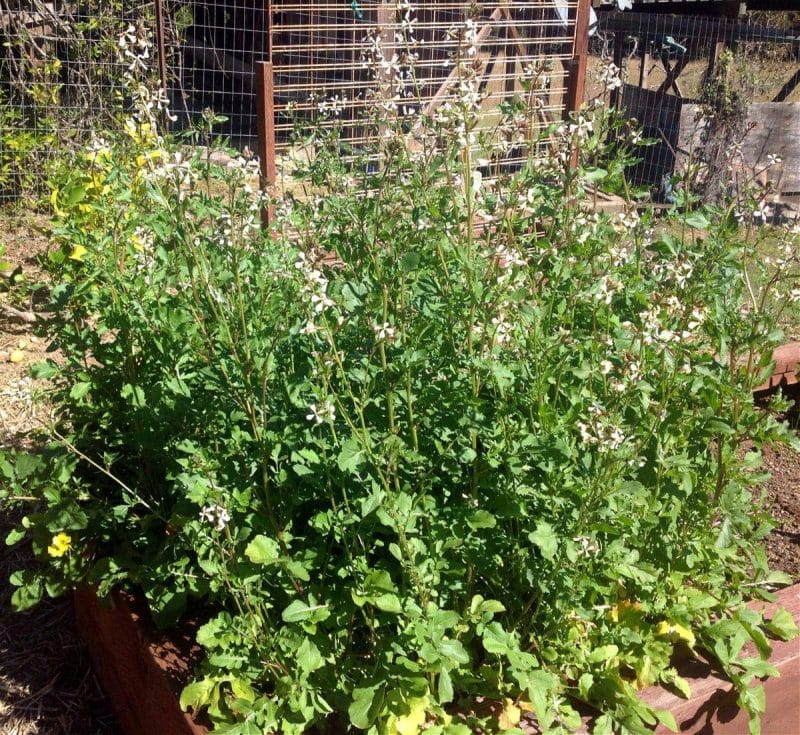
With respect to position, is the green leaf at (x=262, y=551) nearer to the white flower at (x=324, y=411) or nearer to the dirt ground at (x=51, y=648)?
the white flower at (x=324, y=411)

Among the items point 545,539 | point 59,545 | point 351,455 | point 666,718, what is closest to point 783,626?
point 666,718

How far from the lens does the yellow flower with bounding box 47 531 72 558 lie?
2412 mm

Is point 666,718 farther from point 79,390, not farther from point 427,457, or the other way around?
point 79,390

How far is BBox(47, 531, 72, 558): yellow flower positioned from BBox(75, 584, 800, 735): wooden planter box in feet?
0.64

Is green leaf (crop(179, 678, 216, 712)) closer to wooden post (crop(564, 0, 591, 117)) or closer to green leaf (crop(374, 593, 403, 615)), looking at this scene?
green leaf (crop(374, 593, 403, 615))

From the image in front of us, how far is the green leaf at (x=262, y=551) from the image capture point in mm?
1922

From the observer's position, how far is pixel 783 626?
94.5 inches

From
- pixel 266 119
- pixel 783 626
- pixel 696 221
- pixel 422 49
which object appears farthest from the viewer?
pixel 422 49

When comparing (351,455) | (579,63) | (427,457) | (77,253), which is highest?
(579,63)

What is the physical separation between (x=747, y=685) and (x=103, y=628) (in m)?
1.72

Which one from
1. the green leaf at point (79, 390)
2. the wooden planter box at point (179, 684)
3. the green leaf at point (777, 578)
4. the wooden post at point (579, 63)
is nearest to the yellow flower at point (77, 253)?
the green leaf at point (79, 390)

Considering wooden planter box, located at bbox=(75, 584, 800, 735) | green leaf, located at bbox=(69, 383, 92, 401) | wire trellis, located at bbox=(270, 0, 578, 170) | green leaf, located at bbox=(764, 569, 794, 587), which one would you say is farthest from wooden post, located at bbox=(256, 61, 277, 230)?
green leaf, located at bbox=(764, 569, 794, 587)

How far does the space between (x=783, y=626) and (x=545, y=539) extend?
2.97 feet

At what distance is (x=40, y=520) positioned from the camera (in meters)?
2.43
